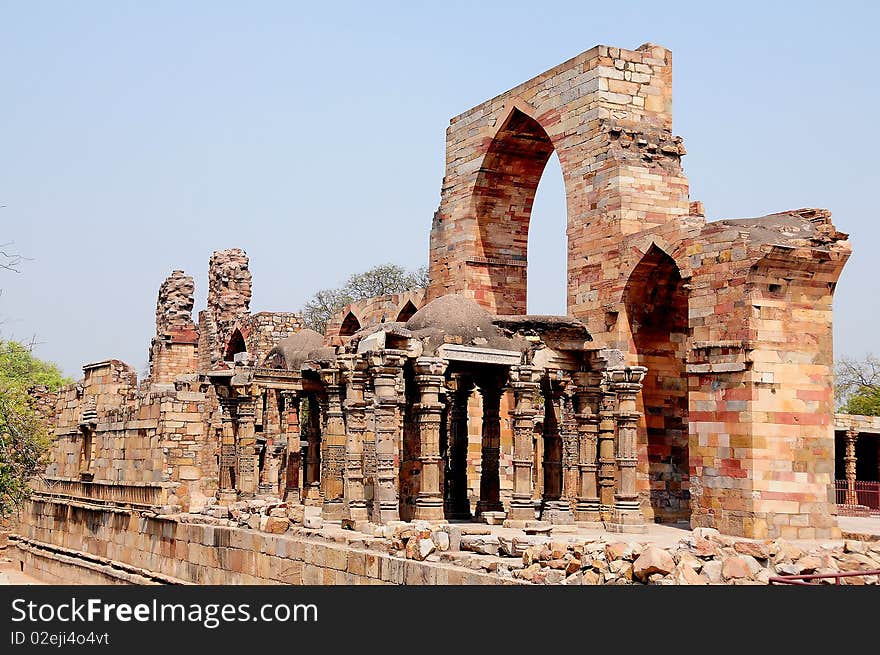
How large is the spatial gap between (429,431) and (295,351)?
24.8ft

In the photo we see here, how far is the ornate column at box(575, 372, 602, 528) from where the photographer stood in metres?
14.3

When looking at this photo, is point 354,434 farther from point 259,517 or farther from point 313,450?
point 313,450

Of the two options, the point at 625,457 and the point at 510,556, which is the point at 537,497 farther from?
the point at 510,556

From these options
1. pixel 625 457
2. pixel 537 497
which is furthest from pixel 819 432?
pixel 537 497

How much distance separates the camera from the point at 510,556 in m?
10.1

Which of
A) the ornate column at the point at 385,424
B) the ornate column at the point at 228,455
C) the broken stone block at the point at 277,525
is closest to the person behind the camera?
the ornate column at the point at 385,424

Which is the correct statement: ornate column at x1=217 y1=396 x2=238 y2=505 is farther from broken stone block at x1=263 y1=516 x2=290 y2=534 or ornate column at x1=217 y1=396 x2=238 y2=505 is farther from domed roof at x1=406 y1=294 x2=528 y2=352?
domed roof at x1=406 y1=294 x2=528 y2=352

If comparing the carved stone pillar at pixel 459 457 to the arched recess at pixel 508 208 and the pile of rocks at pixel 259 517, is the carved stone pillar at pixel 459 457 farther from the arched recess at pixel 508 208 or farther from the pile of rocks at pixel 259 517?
the arched recess at pixel 508 208

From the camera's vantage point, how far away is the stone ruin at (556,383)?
13406 mm

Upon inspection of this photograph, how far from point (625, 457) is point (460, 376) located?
2580 mm

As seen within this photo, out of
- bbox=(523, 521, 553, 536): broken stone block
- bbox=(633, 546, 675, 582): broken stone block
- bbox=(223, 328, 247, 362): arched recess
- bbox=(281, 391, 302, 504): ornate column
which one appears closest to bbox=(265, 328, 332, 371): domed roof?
bbox=(281, 391, 302, 504): ornate column

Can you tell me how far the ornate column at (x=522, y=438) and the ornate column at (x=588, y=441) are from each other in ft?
3.36

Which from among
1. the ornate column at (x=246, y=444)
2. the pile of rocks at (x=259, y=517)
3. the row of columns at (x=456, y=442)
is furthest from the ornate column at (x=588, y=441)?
the ornate column at (x=246, y=444)
